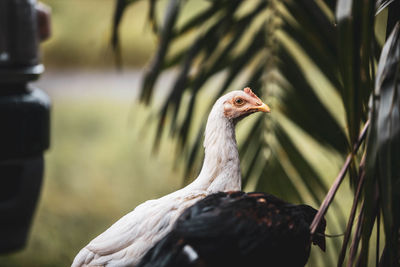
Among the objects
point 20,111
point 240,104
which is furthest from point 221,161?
point 20,111

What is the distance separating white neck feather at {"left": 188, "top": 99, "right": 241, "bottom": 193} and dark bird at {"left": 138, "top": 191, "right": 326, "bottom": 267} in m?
0.03

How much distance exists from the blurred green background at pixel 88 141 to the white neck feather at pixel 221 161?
1343 millimetres

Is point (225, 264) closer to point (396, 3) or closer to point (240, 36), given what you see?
point (396, 3)

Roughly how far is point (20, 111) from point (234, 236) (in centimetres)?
62

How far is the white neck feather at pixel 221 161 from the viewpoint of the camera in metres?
0.43

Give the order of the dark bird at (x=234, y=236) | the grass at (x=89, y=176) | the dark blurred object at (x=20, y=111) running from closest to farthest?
the dark bird at (x=234, y=236)
the dark blurred object at (x=20, y=111)
the grass at (x=89, y=176)

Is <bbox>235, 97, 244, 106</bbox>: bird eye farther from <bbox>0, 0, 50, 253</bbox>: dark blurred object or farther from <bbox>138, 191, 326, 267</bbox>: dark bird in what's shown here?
<bbox>0, 0, 50, 253</bbox>: dark blurred object

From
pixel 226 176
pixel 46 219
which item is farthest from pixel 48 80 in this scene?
pixel 226 176

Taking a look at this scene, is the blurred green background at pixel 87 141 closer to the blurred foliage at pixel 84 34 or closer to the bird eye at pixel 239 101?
the blurred foliage at pixel 84 34

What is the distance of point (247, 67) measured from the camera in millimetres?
682

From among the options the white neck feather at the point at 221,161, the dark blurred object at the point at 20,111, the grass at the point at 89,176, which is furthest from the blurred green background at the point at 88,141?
the white neck feather at the point at 221,161

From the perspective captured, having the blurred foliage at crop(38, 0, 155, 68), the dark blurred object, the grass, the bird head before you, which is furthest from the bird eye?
the blurred foliage at crop(38, 0, 155, 68)

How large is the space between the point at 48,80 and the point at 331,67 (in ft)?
4.65

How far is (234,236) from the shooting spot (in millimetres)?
368
